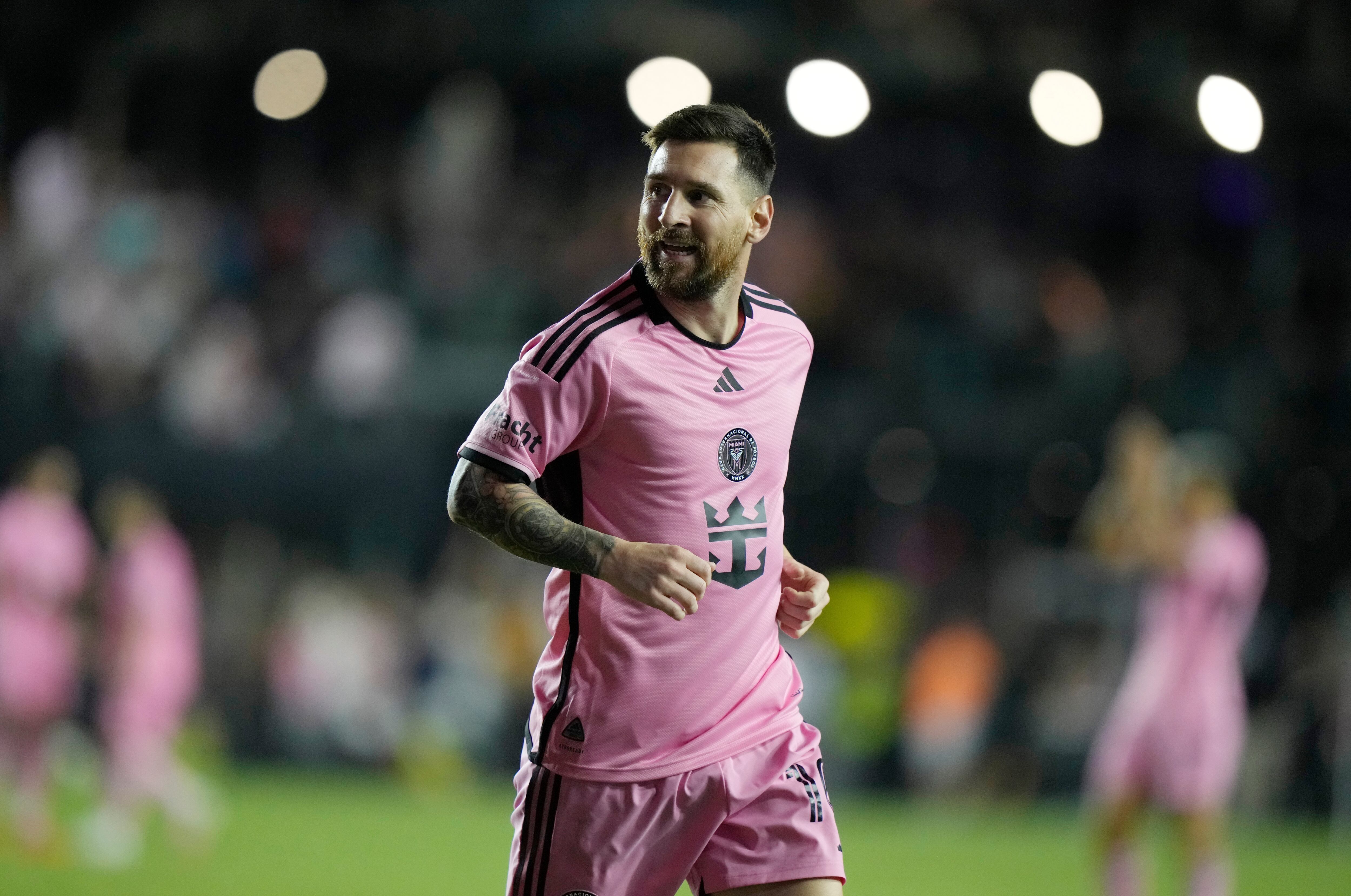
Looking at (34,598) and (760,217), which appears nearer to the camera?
(760,217)

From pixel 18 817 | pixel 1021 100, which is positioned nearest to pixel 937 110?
pixel 1021 100

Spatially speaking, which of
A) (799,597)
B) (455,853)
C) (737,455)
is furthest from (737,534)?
(455,853)

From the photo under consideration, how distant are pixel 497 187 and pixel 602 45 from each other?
180 cm

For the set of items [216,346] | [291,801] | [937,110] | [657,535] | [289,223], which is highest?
[937,110]

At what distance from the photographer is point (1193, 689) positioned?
7945mm

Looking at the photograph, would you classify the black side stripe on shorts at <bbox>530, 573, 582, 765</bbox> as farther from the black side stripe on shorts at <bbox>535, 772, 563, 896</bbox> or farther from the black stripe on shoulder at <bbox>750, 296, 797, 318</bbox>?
the black stripe on shoulder at <bbox>750, 296, 797, 318</bbox>

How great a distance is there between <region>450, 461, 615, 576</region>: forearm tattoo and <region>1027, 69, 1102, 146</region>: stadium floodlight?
782cm

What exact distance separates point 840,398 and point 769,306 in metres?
10.4

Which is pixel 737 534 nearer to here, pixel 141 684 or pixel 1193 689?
pixel 1193 689

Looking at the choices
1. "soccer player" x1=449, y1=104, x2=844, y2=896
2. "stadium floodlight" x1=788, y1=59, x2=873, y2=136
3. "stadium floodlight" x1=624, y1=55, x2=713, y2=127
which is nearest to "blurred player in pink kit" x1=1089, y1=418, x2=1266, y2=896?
"stadium floodlight" x1=788, y1=59, x2=873, y2=136

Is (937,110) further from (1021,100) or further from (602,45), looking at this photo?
(602,45)

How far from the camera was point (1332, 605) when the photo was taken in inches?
530

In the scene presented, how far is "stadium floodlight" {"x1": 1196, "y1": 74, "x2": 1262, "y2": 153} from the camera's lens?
7.96m

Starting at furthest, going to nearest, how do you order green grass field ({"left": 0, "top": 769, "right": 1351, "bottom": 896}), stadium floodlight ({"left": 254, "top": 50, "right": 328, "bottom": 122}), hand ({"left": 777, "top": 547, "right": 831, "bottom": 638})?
stadium floodlight ({"left": 254, "top": 50, "right": 328, "bottom": 122}), green grass field ({"left": 0, "top": 769, "right": 1351, "bottom": 896}), hand ({"left": 777, "top": 547, "right": 831, "bottom": 638})
